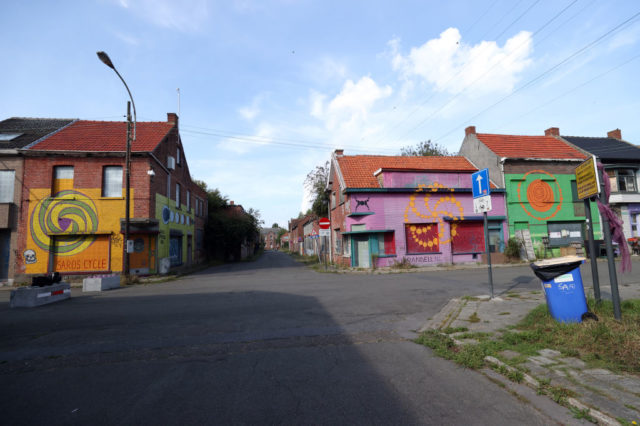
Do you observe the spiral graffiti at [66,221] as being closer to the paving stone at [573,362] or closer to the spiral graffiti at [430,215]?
the spiral graffiti at [430,215]

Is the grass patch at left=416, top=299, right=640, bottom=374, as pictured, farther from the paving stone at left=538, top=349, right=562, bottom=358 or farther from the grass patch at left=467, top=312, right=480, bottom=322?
the grass patch at left=467, top=312, right=480, bottom=322

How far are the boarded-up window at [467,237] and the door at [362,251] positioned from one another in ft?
18.8

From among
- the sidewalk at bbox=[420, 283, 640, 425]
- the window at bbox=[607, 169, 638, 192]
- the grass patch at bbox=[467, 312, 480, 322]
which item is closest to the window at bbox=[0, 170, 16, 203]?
the sidewalk at bbox=[420, 283, 640, 425]

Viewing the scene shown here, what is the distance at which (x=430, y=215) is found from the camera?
2094 cm

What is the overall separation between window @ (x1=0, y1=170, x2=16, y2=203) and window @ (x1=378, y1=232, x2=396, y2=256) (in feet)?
69.8

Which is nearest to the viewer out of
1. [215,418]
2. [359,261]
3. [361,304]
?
[215,418]

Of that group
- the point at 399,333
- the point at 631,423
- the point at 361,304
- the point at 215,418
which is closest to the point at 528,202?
the point at 361,304

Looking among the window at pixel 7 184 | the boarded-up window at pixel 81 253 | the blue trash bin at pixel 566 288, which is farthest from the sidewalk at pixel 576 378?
the window at pixel 7 184

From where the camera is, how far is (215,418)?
290 centimetres

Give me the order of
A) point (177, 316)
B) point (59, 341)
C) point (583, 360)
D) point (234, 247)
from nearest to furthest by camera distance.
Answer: point (583, 360), point (59, 341), point (177, 316), point (234, 247)

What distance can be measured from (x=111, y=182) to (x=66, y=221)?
313 centimetres

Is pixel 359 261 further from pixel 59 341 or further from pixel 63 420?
pixel 63 420

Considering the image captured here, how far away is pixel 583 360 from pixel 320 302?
18.7 feet

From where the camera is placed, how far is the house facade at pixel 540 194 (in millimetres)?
22344
